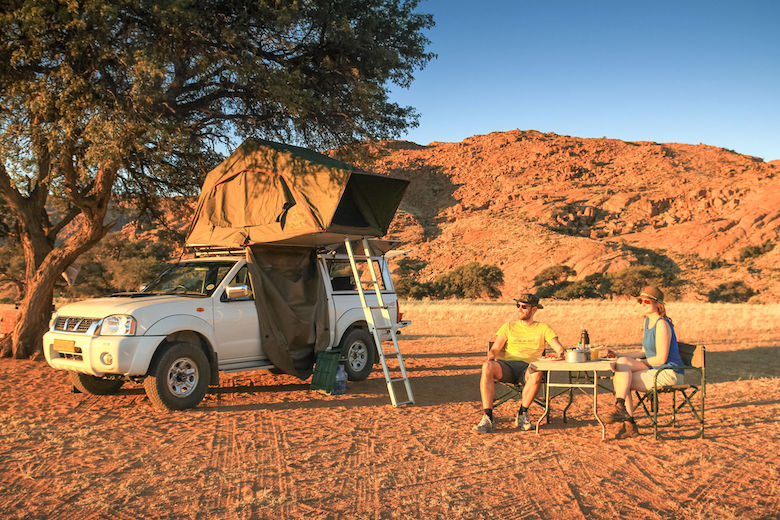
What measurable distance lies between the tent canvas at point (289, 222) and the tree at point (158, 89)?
1495 mm

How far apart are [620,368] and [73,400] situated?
708 centimetres

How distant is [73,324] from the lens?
820cm

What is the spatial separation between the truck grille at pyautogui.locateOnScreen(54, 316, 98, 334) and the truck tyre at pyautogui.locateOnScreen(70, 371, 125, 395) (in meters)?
0.89

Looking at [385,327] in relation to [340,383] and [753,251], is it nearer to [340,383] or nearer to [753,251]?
[340,383]

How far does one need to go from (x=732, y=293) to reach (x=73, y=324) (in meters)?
45.3

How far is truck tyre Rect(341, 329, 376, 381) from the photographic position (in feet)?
34.8

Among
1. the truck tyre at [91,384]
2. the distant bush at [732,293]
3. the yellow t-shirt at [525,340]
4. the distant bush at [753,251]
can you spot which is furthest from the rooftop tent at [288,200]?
the distant bush at [753,251]

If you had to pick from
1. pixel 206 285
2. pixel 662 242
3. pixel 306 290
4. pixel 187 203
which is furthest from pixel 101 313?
pixel 662 242

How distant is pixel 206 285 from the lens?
9.09 m

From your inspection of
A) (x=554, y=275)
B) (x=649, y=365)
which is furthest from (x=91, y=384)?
(x=554, y=275)

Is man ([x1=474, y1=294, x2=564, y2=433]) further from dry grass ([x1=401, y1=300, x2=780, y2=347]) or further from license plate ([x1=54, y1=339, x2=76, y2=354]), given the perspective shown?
dry grass ([x1=401, y1=300, x2=780, y2=347])

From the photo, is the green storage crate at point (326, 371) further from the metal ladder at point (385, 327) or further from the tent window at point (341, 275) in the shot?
the tent window at point (341, 275)

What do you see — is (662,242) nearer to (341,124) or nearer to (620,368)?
(341,124)

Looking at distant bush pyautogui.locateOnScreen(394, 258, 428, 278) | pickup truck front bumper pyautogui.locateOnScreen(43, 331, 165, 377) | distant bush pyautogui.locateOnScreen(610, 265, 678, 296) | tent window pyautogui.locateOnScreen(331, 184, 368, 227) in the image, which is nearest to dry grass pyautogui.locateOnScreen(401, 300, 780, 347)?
tent window pyautogui.locateOnScreen(331, 184, 368, 227)
